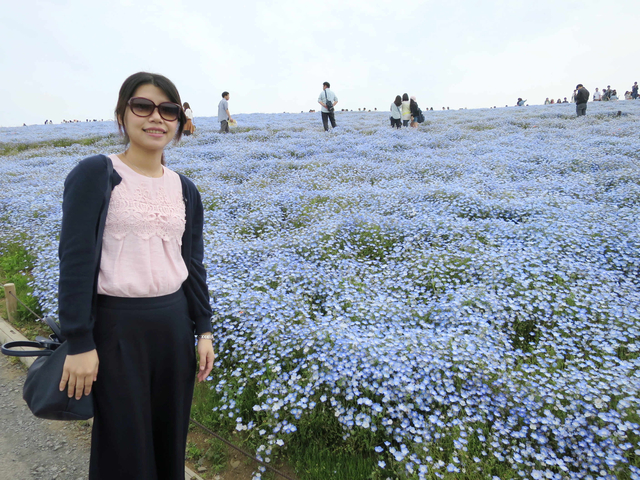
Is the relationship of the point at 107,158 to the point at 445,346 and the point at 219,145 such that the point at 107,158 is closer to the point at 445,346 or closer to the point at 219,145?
the point at 445,346

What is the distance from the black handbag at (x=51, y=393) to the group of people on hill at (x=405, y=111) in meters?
20.3

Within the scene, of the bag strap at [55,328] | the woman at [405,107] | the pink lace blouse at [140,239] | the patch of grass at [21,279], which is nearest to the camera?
the pink lace blouse at [140,239]

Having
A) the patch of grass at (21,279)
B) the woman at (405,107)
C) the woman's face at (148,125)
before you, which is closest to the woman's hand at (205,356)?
the woman's face at (148,125)

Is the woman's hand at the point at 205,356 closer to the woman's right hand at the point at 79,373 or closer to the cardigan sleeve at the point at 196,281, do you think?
the cardigan sleeve at the point at 196,281

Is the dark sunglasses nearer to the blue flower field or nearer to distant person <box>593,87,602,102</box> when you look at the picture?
the blue flower field

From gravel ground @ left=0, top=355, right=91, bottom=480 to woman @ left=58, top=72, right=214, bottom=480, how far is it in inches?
58.3

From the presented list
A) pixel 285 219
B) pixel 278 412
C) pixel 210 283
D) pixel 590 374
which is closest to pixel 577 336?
pixel 590 374

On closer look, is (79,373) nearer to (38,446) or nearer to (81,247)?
(81,247)

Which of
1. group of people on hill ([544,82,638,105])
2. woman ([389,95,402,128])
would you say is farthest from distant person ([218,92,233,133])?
group of people on hill ([544,82,638,105])

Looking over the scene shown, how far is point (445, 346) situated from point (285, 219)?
15.4ft

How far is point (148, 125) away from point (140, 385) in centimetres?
126

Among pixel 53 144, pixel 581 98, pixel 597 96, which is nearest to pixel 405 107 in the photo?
pixel 581 98

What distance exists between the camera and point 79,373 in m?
1.74

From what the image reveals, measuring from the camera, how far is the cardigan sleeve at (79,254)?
1.67 meters
